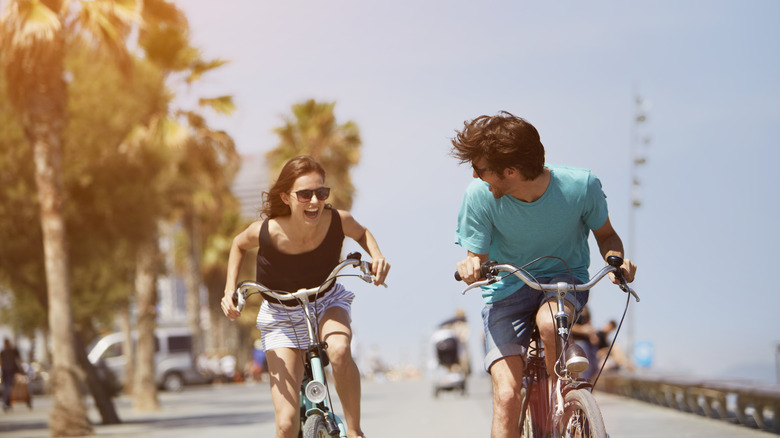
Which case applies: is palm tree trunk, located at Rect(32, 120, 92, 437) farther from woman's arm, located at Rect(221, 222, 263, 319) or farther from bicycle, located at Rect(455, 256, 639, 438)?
bicycle, located at Rect(455, 256, 639, 438)

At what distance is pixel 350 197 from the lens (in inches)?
1720

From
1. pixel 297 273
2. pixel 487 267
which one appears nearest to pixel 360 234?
pixel 297 273

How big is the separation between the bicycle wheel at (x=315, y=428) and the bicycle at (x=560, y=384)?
0.95 meters

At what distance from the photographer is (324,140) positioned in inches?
1671

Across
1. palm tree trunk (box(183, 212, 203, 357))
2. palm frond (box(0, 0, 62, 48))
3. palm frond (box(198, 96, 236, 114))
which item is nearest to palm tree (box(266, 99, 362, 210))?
palm tree trunk (box(183, 212, 203, 357))

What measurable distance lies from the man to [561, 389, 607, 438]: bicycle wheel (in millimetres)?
387

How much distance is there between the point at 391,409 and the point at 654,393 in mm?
4224

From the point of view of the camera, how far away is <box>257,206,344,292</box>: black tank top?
611 cm

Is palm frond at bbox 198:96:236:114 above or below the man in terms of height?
above

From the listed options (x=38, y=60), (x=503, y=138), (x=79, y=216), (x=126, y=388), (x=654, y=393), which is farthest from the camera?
(x=126, y=388)

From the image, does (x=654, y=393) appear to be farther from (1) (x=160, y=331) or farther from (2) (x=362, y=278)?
(1) (x=160, y=331)

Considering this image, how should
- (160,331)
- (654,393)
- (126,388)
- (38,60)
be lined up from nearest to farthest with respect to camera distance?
1. (38,60)
2. (654,393)
3. (126,388)
4. (160,331)

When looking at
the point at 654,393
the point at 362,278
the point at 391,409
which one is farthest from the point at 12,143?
the point at 362,278

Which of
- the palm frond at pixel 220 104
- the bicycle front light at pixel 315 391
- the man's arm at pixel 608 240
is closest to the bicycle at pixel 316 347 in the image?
the bicycle front light at pixel 315 391
